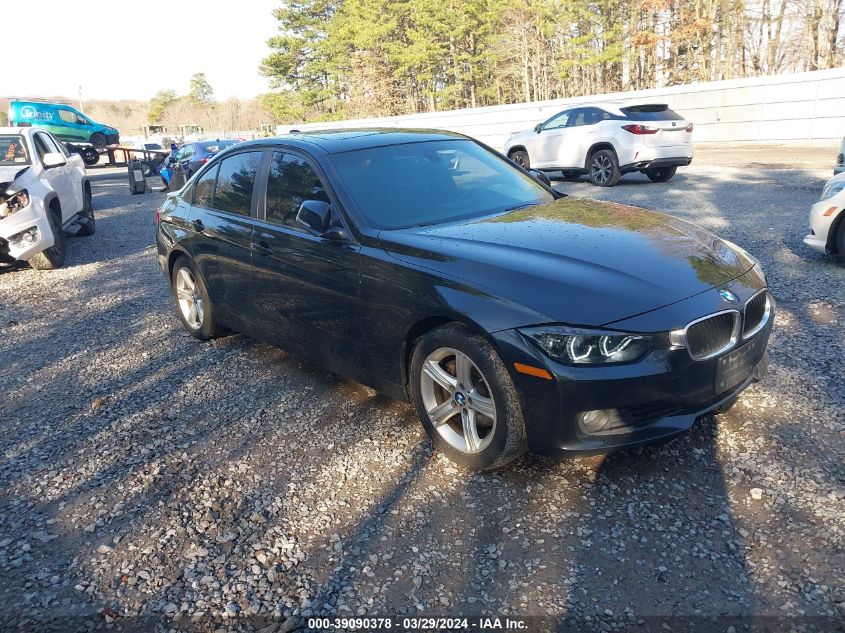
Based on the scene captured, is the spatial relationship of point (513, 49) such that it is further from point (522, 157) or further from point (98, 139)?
point (522, 157)

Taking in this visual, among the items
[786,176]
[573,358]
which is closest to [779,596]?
[573,358]

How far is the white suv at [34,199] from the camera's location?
8.67m

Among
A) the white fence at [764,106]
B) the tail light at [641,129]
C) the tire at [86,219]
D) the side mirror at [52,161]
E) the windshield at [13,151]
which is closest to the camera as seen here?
the side mirror at [52,161]

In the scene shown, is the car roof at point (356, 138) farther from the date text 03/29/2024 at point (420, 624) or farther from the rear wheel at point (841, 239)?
the rear wheel at point (841, 239)

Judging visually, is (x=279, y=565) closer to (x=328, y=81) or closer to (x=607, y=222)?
(x=607, y=222)

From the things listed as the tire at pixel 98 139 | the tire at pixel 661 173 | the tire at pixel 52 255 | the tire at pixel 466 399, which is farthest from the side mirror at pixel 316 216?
the tire at pixel 98 139

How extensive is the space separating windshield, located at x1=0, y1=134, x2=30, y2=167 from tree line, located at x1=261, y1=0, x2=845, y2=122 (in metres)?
35.2

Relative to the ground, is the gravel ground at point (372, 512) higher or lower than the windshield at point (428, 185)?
lower

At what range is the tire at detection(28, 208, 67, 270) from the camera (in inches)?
363

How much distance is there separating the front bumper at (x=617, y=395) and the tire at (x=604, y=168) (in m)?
11.1

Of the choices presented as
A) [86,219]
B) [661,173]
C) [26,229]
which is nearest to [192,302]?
[26,229]

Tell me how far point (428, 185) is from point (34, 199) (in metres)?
7.07

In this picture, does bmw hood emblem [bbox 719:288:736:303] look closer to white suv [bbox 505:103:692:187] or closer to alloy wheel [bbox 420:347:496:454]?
alloy wheel [bbox 420:347:496:454]

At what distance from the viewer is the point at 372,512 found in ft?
10.5
